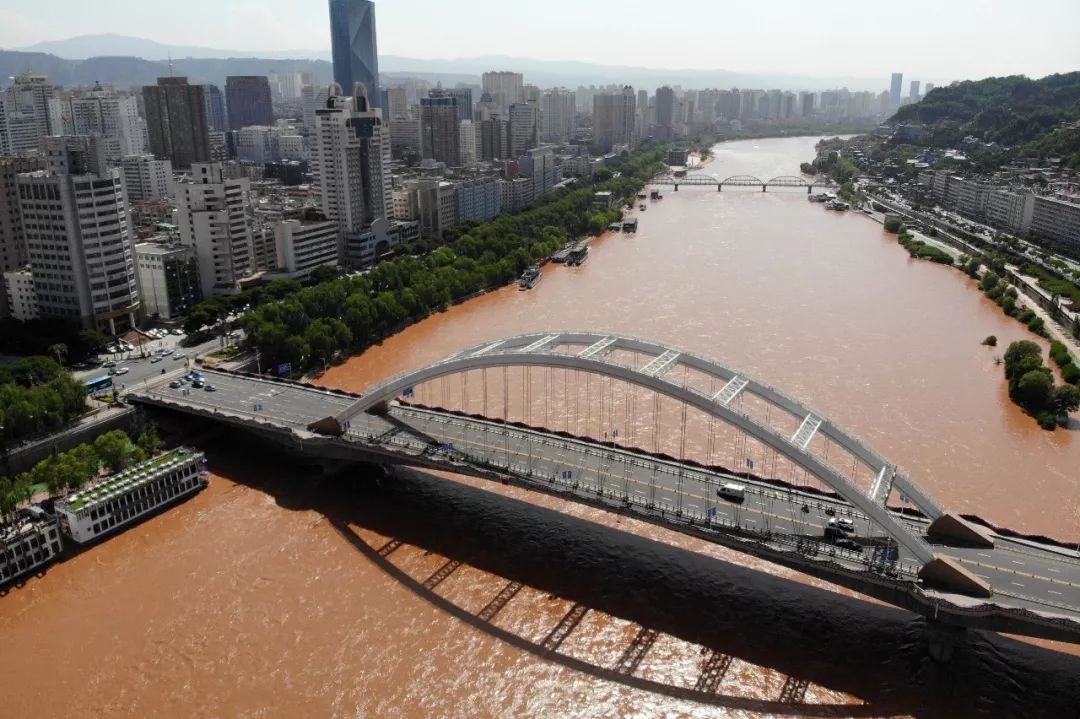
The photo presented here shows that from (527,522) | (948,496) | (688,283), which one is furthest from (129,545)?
(688,283)

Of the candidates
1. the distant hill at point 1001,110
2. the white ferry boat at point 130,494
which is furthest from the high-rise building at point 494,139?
the white ferry boat at point 130,494

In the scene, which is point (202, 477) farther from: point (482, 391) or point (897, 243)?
point (897, 243)

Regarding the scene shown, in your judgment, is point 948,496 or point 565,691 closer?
point 565,691

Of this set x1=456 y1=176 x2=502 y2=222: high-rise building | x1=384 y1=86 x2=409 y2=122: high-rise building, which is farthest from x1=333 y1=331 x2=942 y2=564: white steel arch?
x1=384 y1=86 x2=409 y2=122: high-rise building

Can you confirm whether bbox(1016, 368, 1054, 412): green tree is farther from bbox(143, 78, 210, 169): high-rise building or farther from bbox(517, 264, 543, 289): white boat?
bbox(143, 78, 210, 169): high-rise building

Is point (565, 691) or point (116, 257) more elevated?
point (116, 257)
